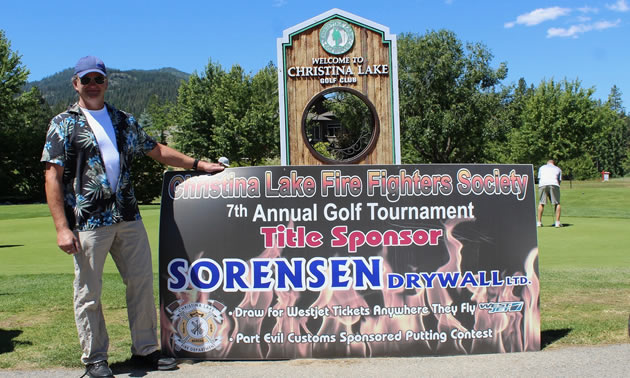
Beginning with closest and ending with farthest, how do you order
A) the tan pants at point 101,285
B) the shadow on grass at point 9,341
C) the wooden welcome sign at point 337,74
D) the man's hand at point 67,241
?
the man's hand at point 67,241 < the tan pants at point 101,285 < the shadow on grass at point 9,341 < the wooden welcome sign at point 337,74

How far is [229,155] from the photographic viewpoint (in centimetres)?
4919


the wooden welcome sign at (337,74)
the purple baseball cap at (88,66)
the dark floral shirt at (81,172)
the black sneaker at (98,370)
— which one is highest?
the wooden welcome sign at (337,74)

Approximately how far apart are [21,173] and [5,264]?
29062 millimetres

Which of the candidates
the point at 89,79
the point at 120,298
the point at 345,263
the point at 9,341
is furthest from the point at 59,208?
the point at 120,298

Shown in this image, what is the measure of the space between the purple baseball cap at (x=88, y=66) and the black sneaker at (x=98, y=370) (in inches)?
75.2

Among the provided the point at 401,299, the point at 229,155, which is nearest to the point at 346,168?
the point at 401,299

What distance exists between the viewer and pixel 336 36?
33.8 ft

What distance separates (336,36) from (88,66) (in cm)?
703

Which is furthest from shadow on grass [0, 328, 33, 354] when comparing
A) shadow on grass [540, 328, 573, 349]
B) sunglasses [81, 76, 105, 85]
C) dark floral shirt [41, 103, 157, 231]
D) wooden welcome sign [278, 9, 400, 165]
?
wooden welcome sign [278, 9, 400, 165]

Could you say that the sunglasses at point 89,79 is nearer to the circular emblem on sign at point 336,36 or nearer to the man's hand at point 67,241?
the man's hand at point 67,241

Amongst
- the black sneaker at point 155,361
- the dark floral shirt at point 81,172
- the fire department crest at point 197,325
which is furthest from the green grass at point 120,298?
the dark floral shirt at point 81,172

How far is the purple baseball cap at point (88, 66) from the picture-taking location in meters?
3.78

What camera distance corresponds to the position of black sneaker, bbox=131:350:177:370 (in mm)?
3914

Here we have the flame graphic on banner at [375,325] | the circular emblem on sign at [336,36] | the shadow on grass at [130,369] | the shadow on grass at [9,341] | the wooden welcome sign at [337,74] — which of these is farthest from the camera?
the circular emblem on sign at [336,36]
